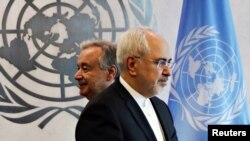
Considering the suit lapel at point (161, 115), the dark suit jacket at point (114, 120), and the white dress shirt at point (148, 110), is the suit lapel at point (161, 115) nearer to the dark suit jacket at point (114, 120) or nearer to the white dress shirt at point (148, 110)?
the white dress shirt at point (148, 110)

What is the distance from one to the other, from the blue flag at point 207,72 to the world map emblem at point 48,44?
1.20 ft

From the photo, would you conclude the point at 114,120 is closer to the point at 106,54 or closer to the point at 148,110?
the point at 148,110

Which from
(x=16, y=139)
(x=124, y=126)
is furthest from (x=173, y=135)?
(x=16, y=139)

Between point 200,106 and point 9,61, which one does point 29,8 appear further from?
point 200,106

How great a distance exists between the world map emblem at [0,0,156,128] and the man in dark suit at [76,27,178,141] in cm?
143

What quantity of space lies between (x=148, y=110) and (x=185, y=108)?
1307 millimetres

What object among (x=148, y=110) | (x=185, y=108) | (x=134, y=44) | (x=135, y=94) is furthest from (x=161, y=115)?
(x=185, y=108)

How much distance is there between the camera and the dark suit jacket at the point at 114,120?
4.96 ft

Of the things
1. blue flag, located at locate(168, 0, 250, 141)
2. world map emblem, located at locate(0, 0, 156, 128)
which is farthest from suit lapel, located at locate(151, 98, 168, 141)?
world map emblem, located at locate(0, 0, 156, 128)

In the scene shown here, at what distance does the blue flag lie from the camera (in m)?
3.02

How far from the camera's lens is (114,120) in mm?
1535

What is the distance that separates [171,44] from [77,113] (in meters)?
0.85

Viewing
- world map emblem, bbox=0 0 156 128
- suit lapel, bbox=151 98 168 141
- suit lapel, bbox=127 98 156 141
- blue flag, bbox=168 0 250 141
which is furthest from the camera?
world map emblem, bbox=0 0 156 128

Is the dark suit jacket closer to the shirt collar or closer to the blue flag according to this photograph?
the shirt collar
